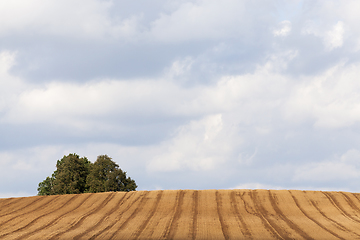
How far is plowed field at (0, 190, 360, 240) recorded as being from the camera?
23359 millimetres

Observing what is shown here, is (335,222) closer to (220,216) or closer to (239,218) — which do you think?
(239,218)

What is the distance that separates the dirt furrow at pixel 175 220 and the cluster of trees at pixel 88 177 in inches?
749

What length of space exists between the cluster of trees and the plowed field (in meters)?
15.9

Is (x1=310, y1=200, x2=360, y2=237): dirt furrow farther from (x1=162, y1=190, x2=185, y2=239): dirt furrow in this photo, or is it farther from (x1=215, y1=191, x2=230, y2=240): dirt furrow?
(x1=162, y1=190, x2=185, y2=239): dirt furrow

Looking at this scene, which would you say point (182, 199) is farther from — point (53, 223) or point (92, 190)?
point (92, 190)

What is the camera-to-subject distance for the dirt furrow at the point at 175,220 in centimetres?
2281

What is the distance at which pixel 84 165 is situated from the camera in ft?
185

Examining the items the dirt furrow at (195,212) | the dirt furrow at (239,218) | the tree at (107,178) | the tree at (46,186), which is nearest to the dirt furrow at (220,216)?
the dirt furrow at (239,218)

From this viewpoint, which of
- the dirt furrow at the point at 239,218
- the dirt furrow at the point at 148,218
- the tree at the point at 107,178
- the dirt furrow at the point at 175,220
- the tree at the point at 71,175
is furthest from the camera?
the tree at the point at 71,175

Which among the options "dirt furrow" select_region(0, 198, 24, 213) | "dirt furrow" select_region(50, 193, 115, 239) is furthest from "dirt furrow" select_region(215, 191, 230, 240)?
"dirt furrow" select_region(0, 198, 24, 213)

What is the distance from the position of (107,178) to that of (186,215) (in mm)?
27021

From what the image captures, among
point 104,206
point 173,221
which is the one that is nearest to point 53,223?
point 104,206

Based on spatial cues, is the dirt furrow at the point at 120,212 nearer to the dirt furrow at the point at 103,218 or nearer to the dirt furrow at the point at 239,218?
the dirt furrow at the point at 103,218

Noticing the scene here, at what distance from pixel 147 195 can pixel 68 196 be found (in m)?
7.48
